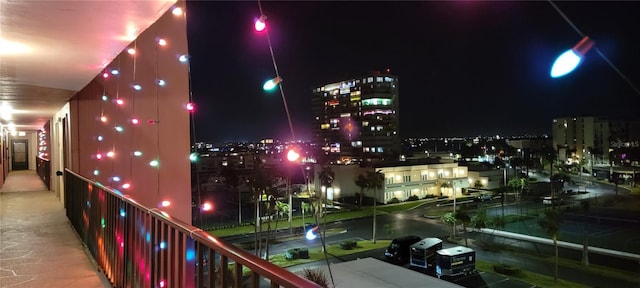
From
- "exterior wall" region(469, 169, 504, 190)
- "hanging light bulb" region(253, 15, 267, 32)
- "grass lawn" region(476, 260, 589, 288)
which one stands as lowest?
"grass lawn" region(476, 260, 589, 288)

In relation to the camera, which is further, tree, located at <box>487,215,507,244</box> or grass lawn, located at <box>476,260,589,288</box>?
tree, located at <box>487,215,507,244</box>

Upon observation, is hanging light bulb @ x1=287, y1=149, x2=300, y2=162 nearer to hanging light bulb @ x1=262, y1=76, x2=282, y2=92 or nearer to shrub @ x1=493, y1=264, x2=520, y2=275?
hanging light bulb @ x1=262, y1=76, x2=282, y2=92

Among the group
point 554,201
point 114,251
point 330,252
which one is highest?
point 114,251

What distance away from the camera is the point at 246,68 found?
5.45 m

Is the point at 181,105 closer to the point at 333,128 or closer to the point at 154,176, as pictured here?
the point at 154,176

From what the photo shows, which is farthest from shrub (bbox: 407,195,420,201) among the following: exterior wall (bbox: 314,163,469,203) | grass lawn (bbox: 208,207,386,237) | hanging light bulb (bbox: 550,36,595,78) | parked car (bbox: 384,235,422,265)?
hanging light bulb (bbox: 550,36,595,78)

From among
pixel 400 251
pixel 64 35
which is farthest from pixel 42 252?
pixel 400 251

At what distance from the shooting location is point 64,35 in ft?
10.2

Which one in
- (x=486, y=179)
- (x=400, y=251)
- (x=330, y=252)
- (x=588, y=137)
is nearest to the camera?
(x=400, y=251)

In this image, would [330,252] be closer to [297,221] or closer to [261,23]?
[297,221]

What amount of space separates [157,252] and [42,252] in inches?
120

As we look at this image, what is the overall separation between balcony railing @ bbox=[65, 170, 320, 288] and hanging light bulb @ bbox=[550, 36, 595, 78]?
1.52 metres

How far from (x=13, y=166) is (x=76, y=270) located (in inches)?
782

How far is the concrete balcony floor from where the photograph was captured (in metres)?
3.32
